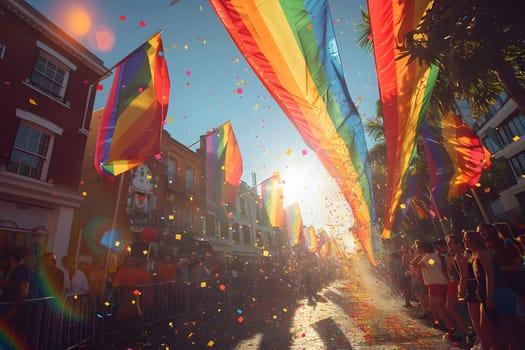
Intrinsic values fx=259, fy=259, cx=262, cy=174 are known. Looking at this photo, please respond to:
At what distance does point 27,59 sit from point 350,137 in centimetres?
1161

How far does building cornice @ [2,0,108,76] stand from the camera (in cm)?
929

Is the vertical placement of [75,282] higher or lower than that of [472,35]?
lower

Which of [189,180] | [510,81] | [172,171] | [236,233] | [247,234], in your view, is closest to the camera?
[510,81]

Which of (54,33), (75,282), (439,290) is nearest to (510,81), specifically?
(439,290)

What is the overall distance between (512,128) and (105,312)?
29.0 meters

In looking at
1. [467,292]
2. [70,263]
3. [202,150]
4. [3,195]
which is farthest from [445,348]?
[202,150]

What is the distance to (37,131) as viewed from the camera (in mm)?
9656

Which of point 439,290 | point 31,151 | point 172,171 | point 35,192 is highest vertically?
point 172,171

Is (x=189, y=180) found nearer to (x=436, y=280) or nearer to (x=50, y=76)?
(x=50, y=76)

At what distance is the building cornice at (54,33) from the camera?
929 centimetres

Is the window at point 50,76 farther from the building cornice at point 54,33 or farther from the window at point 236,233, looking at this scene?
the window at point 236,233

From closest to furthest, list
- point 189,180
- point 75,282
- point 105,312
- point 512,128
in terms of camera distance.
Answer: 1. point 105,312
2. point 75,282
3. point 512,128
4. point 189,180

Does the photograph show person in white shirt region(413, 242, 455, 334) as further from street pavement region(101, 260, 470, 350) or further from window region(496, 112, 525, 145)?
window region(496, 112, 525, 145)

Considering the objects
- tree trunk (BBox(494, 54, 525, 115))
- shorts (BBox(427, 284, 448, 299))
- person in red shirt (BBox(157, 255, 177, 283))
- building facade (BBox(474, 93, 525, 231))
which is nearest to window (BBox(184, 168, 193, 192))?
person in red shirt (BBox(157, 255, 177, 283))
